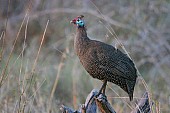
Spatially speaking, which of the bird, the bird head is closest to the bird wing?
the bird

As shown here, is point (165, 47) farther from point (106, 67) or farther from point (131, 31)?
point (106, 67)

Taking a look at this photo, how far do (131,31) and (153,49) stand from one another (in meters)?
0.47

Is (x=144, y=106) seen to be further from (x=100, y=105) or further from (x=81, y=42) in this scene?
(x=81, y=42)

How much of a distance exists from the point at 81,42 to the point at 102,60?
7.5 inches

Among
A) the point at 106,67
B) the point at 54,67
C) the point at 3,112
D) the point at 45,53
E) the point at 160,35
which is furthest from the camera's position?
the point at 45,53

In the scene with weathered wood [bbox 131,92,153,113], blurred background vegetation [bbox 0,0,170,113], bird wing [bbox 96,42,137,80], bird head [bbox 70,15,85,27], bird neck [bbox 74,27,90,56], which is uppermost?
blurred background vegetation [bbox 0,0,170,113]

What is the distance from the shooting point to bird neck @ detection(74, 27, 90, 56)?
413cm

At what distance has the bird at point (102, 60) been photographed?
13.5ft

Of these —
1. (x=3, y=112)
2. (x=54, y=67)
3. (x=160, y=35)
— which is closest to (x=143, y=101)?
(x=3, y=112)

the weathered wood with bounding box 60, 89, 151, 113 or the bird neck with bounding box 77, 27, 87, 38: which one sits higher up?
the bird neck with bounding box 77, 27, 87, 38

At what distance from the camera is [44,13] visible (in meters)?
10.3

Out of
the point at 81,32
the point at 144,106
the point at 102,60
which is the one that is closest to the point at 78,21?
the point at 81,32

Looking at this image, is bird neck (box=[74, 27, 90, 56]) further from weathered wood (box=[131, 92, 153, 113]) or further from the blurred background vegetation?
the blurred background vegetation

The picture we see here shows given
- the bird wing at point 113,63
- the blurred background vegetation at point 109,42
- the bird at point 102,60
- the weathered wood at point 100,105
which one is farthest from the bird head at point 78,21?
the blurred background vegetation at point 109,42
